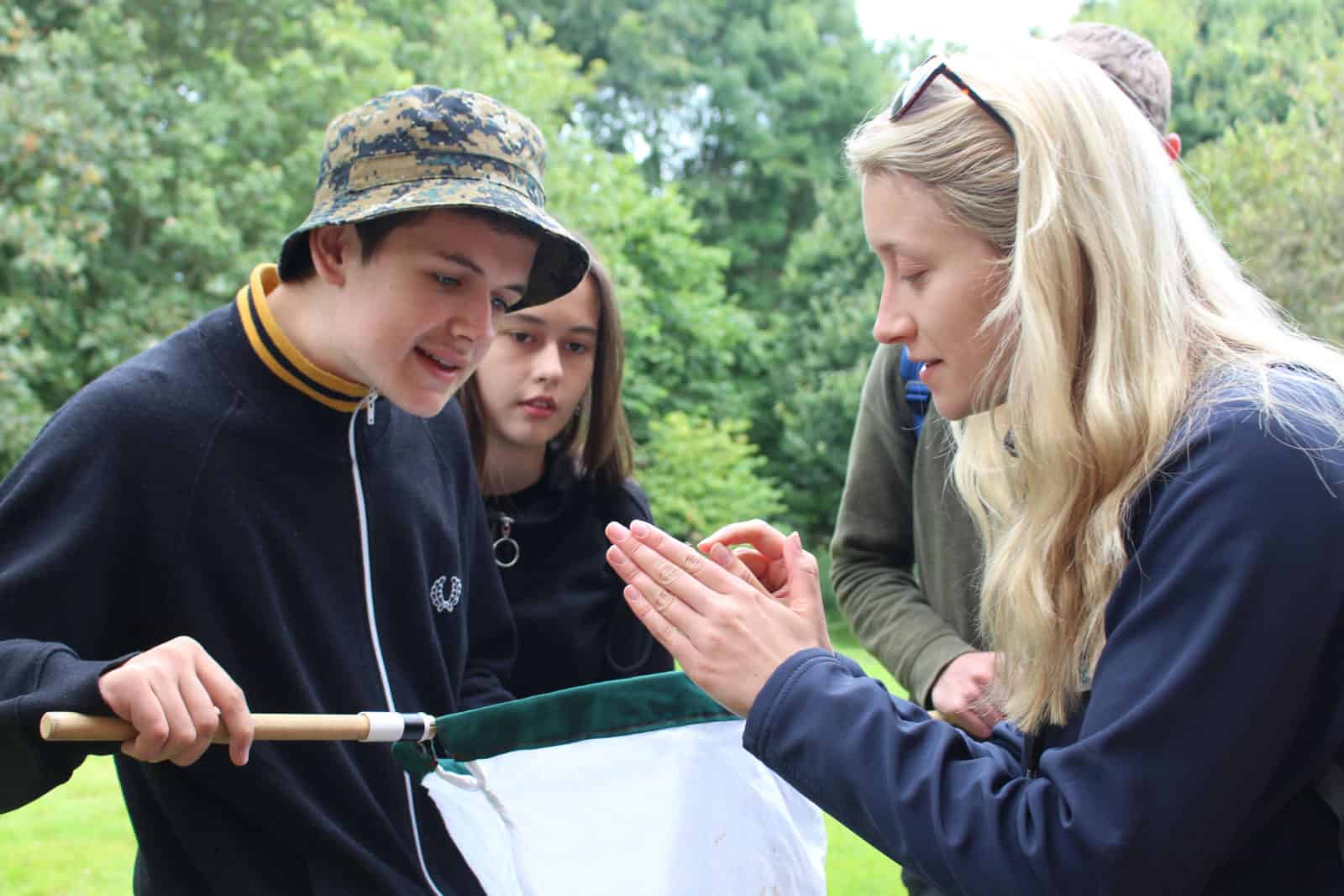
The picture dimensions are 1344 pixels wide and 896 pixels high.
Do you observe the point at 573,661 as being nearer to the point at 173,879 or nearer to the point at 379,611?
the point at 379,611

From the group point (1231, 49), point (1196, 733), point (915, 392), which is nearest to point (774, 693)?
point (1196, 733)

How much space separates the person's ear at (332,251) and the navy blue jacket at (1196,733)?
143cm

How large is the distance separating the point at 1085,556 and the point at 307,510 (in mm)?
1452

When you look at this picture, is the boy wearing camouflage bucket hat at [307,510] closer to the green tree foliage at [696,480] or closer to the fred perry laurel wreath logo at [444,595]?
the fred perry laurel wreath logo at [444,595]

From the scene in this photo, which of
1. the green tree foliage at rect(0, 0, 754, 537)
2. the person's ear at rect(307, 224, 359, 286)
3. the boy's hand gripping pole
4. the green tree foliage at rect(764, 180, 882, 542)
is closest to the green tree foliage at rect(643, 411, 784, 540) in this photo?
the green tree foliage at rect(0, 0, 754, 537)

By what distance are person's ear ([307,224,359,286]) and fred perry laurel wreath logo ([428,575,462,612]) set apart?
2.19ft

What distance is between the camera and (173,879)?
8.08 feet

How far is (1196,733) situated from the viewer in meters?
1.68

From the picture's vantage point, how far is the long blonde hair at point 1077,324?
194 cm

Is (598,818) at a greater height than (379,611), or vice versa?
(379,611)

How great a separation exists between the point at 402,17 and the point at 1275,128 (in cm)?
1560

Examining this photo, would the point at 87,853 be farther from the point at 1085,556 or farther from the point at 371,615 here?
the point at 1085,556

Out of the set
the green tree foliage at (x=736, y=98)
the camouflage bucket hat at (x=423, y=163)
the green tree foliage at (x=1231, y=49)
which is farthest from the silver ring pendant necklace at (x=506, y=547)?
the green tree foliage at (x=736, y=98)

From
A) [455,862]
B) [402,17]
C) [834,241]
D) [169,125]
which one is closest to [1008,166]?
[455,862]
